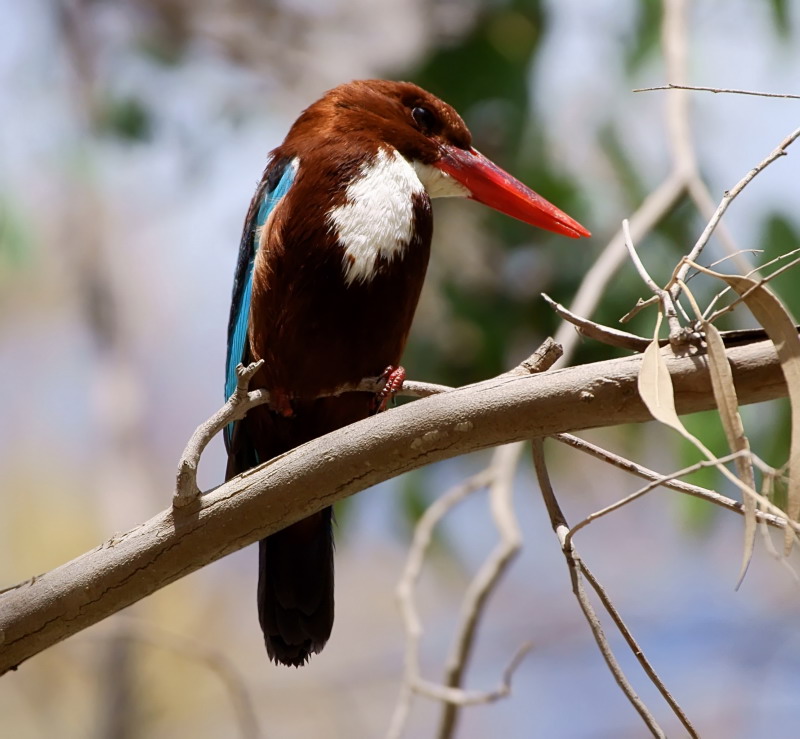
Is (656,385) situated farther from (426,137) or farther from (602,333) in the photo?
(426,137)

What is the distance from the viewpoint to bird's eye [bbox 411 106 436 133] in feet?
5.91

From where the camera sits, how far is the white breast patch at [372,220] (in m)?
1.51

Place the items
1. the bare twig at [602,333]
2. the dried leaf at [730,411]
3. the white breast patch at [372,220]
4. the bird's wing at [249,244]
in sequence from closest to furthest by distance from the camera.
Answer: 1. the dried leaf at [730,411]
2. the bare twig at [602,333]
3. the white breast patch at [372,220]
4. the bird's wing at [249,244]

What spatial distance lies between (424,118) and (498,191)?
0.19 metres

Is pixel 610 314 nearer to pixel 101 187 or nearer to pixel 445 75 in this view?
pixel 445 75

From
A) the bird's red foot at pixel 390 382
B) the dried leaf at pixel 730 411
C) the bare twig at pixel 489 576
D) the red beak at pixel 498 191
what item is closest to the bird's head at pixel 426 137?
the red beak at pixel 498 191

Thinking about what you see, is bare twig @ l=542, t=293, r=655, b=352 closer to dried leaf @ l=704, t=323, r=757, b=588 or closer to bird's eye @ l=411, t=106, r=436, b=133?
dried leaf @ l=704, t=323, r=757, b=588

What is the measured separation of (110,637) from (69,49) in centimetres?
372

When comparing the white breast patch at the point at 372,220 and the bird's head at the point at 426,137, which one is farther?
the bird's head at the point at 426,137

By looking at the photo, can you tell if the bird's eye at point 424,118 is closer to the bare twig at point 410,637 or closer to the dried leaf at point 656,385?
the bare twig at point 410,637

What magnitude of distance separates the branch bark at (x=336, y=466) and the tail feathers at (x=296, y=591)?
1.51ft

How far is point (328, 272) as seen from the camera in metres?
1.51

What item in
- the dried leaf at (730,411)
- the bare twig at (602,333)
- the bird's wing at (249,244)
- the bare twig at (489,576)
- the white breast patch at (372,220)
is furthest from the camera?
the bare twig at (489,576)

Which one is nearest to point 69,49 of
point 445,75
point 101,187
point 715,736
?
point 101,187
